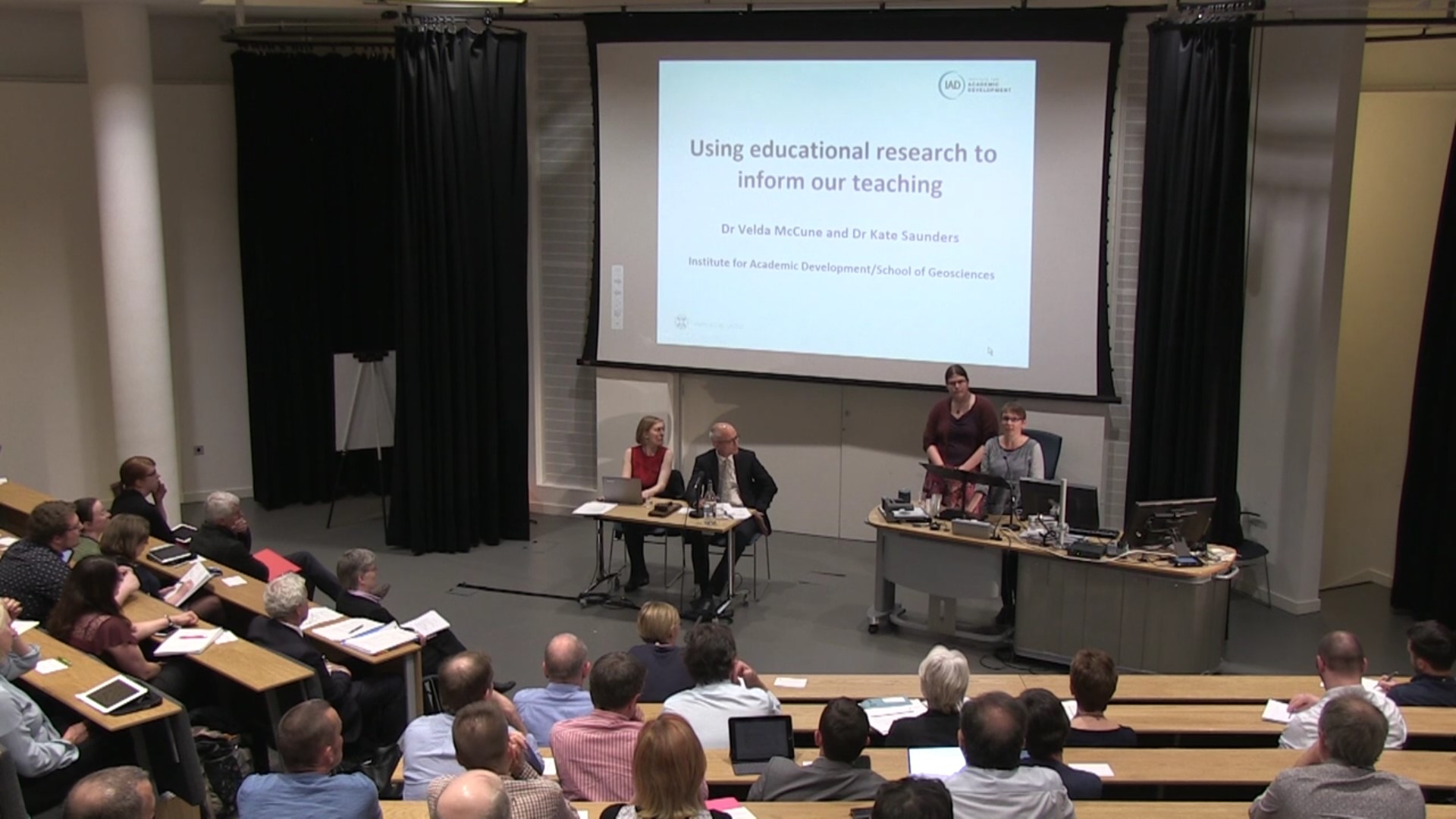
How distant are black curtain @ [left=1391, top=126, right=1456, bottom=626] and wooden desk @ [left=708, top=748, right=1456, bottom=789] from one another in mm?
3695

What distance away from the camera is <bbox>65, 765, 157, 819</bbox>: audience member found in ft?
11.4

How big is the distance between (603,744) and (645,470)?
4.25m

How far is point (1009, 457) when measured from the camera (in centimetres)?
783

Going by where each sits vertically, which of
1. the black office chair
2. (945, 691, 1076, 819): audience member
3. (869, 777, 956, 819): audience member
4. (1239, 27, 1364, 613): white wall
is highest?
(1239, 27, 1364, 613): white wall

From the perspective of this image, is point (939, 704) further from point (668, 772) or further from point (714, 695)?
point (668, 772)

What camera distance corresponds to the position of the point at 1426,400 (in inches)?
312

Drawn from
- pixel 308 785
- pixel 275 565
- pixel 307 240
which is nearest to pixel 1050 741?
pixel 308 785

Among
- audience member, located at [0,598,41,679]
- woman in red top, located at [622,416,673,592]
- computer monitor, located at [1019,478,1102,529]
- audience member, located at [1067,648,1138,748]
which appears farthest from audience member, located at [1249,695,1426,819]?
woman in red top, located at [622,416,673,592]

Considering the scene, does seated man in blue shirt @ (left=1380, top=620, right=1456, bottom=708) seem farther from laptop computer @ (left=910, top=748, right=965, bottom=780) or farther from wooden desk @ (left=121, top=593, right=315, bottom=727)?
wooden desk @ (left=121, top=593, right=315, bottom=727)

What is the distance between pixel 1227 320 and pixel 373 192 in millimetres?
6469

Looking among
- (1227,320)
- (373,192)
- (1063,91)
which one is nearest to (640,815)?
(1227,320)

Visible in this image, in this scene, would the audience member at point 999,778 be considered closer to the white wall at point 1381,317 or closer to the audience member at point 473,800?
the audience member at point 473,800

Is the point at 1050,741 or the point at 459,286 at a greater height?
the point at 459,286

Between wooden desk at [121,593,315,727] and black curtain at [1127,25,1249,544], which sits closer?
wooden desk at [121,593,315,727]
